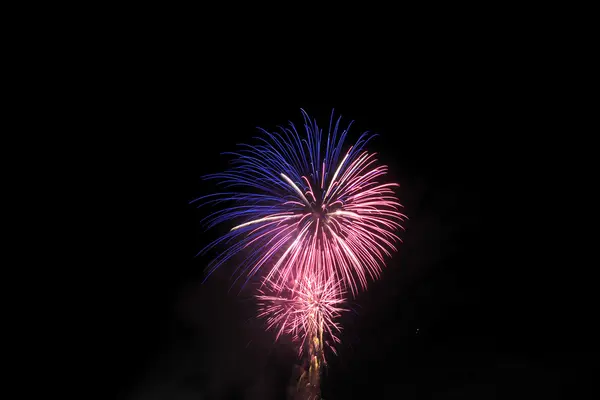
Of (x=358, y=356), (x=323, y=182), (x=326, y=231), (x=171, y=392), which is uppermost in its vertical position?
(x=358, y=356)

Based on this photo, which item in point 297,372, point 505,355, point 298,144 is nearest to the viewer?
point 298,144

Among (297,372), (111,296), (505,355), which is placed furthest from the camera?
(505,355)

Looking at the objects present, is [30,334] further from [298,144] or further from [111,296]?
[298,144]

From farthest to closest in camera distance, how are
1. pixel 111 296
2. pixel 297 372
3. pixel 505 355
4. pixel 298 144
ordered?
1. pixel 505 355
2. pixel 297 372
3. pixel 111 296
4. pixel 298 144

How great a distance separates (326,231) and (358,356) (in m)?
24.9

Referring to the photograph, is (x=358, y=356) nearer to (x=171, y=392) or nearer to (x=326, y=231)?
(x=171, y=392)

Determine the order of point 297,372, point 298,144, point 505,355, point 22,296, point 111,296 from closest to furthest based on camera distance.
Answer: point 298,144 < point 22,296 < point 111,296 < point 297,372 < point 505,355

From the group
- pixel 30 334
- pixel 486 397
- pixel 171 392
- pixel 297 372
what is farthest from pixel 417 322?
pixel 30 334

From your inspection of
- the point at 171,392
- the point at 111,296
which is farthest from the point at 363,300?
the point at 111,296

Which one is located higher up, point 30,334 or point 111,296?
point 111,296

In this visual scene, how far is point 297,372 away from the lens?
31.5m

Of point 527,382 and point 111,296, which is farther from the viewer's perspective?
point 527,382

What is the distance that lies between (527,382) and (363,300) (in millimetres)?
13478

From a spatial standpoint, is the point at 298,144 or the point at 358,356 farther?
the point at 358,356
